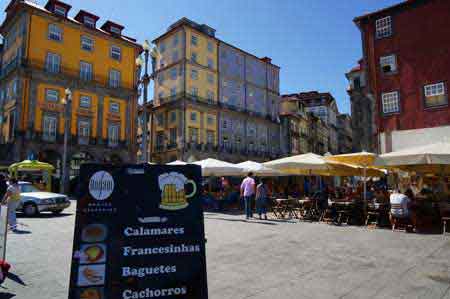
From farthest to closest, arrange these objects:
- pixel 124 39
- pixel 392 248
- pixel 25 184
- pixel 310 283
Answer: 1. pixel 124 39
2. pixel 25 184
3. pixel 392 248
4. pixel 310 283

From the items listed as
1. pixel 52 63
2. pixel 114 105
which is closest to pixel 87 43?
pixel 52 63

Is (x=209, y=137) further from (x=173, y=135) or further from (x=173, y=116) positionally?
(x=173, y=116)

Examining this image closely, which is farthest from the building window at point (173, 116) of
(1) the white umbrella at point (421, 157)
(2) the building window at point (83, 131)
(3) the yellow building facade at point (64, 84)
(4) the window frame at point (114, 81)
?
(1) the white umbrella at point (421, 157)

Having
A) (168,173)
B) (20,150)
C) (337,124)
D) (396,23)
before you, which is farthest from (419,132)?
(337,124)

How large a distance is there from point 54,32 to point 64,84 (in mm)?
4993

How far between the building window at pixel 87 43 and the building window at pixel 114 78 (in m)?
3.00

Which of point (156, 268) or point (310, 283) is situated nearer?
point (156, 268)

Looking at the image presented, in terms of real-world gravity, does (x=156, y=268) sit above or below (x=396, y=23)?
below

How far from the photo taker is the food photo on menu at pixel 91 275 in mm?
2752

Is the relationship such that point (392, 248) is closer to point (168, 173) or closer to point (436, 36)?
point (168, 173)

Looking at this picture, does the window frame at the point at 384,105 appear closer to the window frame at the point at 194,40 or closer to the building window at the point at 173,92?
the building window at the point at 173,92

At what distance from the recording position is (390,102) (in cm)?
2114

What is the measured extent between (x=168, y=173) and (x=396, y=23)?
2297 cm

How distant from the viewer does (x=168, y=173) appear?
3133 millimetres
